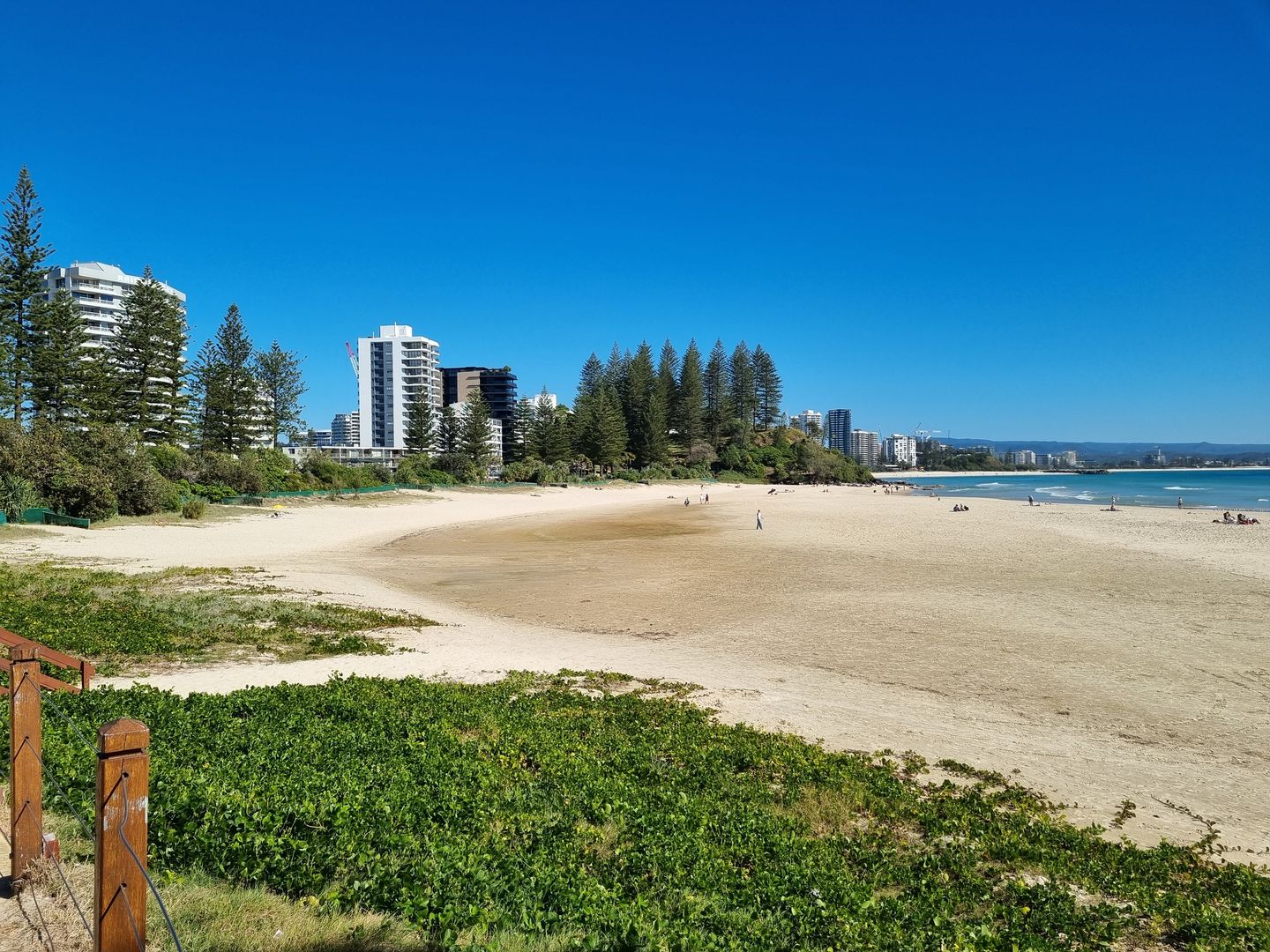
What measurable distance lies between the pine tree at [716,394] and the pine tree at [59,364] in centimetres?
8706

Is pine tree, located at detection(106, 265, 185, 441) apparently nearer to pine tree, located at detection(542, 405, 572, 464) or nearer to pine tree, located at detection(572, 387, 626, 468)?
pine tree, located at detection(542, 405, 572, 464)

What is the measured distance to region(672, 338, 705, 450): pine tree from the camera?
111 m

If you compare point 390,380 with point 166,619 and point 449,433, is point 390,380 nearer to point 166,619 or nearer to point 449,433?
point 449,433

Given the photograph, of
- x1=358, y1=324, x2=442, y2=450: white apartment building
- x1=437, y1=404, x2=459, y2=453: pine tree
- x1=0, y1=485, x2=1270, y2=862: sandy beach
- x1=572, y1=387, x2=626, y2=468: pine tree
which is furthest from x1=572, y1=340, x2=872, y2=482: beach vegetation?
x1=0, y1=485, x2=1270, y2=862: sandy beach

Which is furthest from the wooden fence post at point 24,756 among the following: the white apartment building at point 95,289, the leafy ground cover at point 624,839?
the white apartment building at point 95,289

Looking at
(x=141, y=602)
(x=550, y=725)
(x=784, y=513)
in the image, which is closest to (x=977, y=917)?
(x=550, y=725)

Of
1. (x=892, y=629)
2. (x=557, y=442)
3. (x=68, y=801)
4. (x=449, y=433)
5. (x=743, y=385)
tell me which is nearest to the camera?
(x=68, y=801)

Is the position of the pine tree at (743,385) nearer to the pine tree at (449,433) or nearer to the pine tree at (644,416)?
the pine tree at (644,416)

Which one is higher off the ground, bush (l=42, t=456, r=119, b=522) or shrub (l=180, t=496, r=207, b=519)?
bush (l=42, t=456, r=119, b=522)

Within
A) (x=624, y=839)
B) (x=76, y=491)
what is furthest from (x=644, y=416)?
(x=624, y=839)

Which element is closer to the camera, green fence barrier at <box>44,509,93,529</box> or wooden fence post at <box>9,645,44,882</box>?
wooden fence post at <box>9,645,44,882</box>

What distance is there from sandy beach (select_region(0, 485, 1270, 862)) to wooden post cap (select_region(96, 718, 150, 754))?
7705 millimetres

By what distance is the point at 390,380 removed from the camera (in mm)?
131500

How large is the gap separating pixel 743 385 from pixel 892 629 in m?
110
